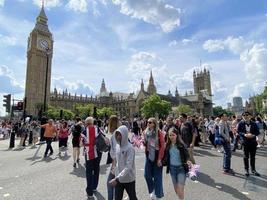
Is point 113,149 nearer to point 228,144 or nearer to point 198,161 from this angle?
point 228,144

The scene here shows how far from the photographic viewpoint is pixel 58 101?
143m

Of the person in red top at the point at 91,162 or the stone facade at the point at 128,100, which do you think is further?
the stone facade at the point at 128,100

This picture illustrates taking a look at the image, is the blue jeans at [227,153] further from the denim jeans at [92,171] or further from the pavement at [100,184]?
the denim jeans at [92,171]

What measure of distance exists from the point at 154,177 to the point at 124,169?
2058 millimetres

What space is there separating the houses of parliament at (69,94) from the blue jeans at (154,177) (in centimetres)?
8557

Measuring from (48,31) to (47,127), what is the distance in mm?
123099

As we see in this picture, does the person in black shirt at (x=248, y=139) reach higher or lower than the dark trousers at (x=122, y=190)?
higher

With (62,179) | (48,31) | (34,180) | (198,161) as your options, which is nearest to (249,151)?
(198,161)

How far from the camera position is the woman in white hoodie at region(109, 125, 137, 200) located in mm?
4352

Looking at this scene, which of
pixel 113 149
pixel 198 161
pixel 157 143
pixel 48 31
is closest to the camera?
pixel 113 149

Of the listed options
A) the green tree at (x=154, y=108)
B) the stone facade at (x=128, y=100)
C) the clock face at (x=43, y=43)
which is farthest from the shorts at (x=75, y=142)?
the stone facade at (x=128, y=100)

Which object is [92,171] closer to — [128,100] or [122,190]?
[122,190]

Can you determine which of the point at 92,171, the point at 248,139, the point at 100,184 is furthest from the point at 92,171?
the point at 248,139

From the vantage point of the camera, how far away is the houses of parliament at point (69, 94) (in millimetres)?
116875
